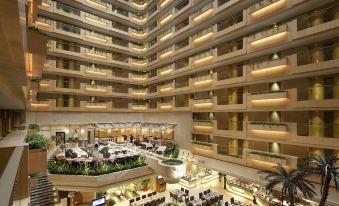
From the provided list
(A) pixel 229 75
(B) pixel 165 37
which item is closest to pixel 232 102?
(A) pixel 229 75

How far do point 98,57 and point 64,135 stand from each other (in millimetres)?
11506

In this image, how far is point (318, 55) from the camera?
14.8m

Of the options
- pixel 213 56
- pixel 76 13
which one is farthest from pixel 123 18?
pixel 213 56

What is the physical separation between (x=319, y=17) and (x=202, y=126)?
13329 mm

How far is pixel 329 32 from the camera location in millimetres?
13922

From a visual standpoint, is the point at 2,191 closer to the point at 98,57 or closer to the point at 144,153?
the point at 144,153

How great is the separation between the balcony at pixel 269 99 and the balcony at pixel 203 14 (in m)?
9.45

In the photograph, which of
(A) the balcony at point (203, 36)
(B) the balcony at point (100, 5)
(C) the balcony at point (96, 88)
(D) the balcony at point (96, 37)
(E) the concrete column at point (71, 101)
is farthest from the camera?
(B) the balcony at point (100, 5)

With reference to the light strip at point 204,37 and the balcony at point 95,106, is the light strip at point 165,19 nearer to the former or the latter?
the light strip at point 204,37

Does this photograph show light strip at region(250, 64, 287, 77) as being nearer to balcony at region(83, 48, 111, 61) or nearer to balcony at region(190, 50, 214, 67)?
balcony at region(190, 50, 214, 67)

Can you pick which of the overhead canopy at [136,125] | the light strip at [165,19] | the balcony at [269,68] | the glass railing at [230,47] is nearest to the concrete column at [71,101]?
the overhead canopy at [136,125]

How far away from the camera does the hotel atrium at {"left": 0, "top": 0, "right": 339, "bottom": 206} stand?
12359mm

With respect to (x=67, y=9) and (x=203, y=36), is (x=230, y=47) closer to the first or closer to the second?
(x=203, y=36)

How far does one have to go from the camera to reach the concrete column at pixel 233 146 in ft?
65.9
